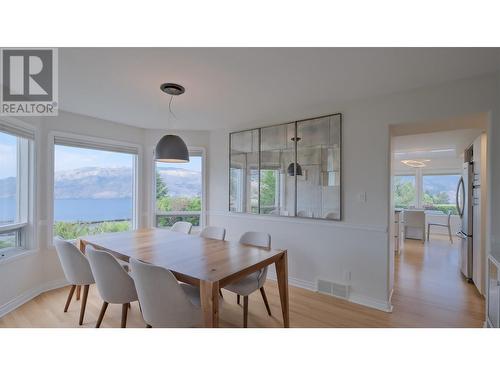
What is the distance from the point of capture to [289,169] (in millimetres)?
3094

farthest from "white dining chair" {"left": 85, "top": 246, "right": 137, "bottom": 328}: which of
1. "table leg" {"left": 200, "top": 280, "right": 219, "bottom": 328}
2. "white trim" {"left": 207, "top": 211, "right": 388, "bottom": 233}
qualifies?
"white trim" {"left": 207, "top": 211, "right": 388, "bottom": 233}

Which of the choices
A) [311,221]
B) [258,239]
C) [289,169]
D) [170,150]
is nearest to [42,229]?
[170,150]

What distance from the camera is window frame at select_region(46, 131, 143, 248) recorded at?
288 cm

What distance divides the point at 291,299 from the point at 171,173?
2857 millimetres

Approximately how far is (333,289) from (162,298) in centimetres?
209

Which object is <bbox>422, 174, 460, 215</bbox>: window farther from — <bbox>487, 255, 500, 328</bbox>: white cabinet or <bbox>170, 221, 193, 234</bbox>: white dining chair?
<bbox>170, 221, 193, 234</bbox>: white dining chair

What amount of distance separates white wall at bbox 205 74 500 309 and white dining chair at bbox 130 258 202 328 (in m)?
1.85

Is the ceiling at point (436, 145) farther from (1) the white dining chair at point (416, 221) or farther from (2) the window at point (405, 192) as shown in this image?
(1) the white dining chair at point (416, 221)

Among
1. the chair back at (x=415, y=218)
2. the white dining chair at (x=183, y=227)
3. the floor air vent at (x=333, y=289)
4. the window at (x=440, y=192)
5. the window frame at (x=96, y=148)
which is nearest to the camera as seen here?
the floor air vent at (x=333, y=289)

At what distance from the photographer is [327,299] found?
262 centimetres

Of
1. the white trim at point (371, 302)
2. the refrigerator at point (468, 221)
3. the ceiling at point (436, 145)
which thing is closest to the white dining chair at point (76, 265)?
the white trim at point (371, 302)

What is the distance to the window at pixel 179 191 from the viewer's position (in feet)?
13.1

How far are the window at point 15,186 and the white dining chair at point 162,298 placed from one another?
7.08 feet

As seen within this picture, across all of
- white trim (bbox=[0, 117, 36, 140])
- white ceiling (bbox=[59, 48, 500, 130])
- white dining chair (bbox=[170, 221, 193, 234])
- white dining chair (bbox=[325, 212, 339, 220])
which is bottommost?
white dining chair (bbox=[170, 221, 193, 234])
